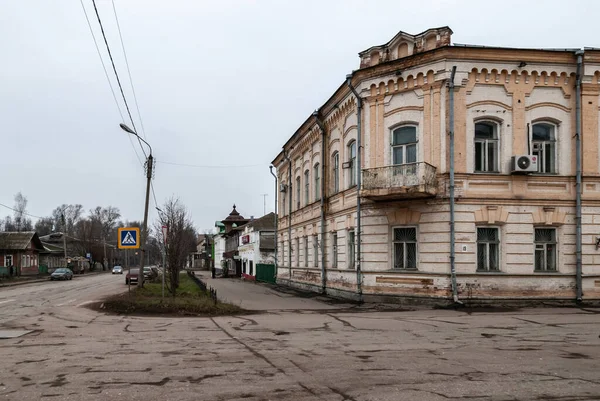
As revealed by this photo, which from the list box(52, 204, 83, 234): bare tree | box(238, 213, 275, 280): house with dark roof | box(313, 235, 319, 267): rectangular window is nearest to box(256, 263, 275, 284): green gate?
box(238, 213, 275, 280): house with dark roof

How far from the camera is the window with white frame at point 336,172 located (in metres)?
24.9

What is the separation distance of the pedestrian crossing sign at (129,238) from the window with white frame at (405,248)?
9639 millimetres

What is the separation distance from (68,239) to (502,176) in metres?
96.6

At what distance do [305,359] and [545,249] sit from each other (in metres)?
13.5

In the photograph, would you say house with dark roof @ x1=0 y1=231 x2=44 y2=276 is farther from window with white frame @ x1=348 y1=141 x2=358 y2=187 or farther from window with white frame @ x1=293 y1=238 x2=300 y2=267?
window with white frame @ x1=348 y1=141 x2=358 y2=187

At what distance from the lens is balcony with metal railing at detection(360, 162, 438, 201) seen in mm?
18562

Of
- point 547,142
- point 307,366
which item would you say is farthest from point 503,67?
point 307,366

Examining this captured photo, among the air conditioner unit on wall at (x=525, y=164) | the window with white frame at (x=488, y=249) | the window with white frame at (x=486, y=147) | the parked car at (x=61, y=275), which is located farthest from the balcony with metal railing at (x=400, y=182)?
the parked car at (x=61, y=275)

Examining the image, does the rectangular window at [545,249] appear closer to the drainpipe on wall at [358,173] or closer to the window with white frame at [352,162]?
the drainpipe on wall at [358,173]

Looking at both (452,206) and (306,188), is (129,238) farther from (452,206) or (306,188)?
(306,188)

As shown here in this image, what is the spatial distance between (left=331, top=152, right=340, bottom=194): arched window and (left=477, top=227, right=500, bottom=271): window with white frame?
750 centimetres

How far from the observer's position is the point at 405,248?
65.1ft

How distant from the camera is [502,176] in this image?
19266mm

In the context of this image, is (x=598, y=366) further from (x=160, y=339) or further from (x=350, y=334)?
(x=160, y=339)
